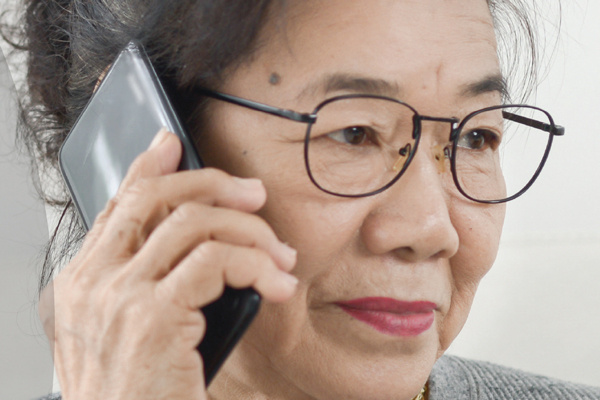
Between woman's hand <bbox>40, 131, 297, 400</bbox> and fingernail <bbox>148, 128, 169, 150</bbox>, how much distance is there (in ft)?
0.22

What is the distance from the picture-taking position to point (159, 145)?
3.03ft

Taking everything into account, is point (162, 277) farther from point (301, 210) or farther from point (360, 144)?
point (360, 144)

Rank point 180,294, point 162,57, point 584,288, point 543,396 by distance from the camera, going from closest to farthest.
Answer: point 180,294, point 162,57, point 543,396, point 584,288

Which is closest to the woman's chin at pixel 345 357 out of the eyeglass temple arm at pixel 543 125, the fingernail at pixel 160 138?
the fingernail at pixel 160 138

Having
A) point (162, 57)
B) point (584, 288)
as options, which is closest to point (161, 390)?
point (162, 57)

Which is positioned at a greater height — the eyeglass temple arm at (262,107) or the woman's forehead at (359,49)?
the woman's forehead at (359,49)

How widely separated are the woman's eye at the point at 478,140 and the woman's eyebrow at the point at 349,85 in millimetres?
231

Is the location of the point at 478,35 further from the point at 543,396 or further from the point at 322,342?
the point at 543,396

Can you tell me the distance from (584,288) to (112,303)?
5.75ft

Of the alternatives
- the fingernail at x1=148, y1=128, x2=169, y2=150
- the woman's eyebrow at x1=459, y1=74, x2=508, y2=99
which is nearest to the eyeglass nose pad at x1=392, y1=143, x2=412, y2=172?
the woman's eyebrow at x1=459, y1=74, x2=508, y2=99

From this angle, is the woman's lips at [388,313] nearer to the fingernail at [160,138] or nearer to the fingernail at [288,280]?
the fingernail at [288,280]

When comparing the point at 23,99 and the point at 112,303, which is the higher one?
the point at 112,303

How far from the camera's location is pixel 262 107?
3.19 feet

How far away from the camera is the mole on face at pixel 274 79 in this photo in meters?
0.97
